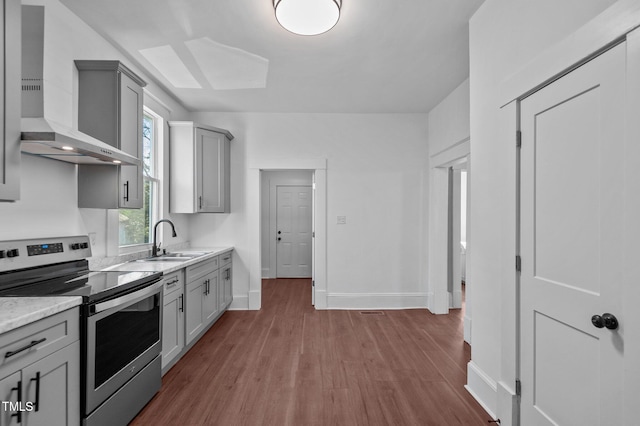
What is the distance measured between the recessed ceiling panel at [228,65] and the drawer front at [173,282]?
78.8 inches

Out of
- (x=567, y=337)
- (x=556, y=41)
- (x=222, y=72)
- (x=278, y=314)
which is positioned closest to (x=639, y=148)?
(x=556, y=41)

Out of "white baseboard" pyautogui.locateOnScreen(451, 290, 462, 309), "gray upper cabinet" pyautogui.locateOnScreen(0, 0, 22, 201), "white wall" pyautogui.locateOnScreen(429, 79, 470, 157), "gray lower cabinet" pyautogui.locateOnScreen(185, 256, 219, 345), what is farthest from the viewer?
"white baseboard" pyautogui.locateOnScreen(451, 290, 462, 309)

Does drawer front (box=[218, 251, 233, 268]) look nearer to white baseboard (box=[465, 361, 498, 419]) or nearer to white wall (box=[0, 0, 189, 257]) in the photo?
white wall (box=[0, 0, 189, 257])

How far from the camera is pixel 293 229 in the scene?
668 centimetres

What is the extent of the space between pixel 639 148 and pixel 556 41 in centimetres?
73

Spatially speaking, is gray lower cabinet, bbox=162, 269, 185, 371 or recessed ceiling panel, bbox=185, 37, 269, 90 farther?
recessed ceiling panel, bbox=185, 37, 269, 90

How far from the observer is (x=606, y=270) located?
126 cm

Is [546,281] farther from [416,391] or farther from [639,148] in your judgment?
[416,391]

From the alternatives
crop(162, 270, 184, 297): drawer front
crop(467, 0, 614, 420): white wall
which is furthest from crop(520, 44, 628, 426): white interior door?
crop(162, 270, 184, 297): drawer front

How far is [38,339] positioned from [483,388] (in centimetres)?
262

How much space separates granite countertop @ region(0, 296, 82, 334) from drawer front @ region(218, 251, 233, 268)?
7.53 ft

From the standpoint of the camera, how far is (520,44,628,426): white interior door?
1236 millimetres

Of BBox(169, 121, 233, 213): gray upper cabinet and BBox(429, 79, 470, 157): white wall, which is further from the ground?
BBox(429, 79, 470, 157): white wall

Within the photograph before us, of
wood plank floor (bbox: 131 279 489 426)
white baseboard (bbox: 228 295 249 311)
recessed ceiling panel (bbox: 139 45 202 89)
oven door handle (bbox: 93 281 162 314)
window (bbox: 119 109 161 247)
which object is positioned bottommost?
wood plank floor (bbox: 131 279 489 426)
